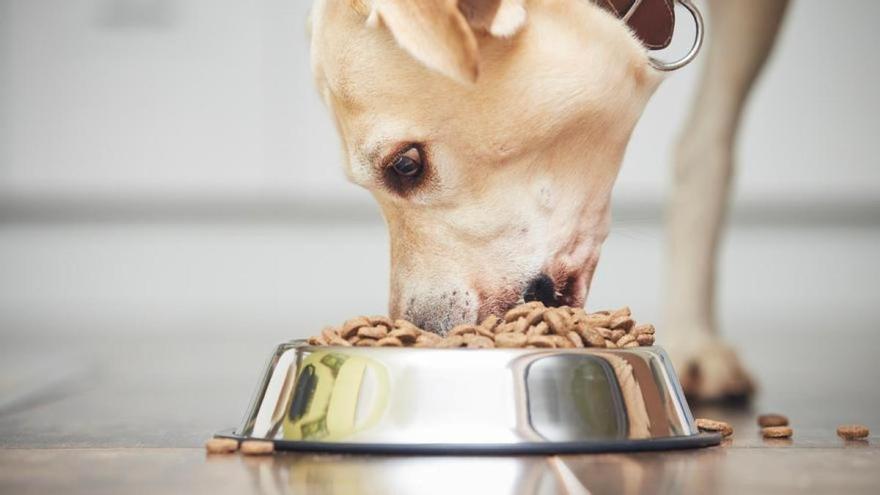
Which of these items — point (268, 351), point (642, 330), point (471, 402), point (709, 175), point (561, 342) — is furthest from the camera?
point (268, 351)

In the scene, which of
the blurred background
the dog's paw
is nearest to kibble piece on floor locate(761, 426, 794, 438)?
the dog's paw

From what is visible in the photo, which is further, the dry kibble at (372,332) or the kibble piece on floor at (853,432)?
the kibble piece on floor at (853,432)

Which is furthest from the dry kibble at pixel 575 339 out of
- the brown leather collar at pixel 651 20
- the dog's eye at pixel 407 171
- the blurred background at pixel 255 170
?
the blurred background at pixel 255 170

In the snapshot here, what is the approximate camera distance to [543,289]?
5.71 feet

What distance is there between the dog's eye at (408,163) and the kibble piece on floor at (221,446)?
0.54 metres

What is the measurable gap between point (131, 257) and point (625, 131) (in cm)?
398

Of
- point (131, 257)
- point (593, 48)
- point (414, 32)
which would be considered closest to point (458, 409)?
point (414, 32)

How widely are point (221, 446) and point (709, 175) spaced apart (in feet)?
5.32

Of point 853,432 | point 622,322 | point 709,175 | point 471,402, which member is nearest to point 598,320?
point 622,322

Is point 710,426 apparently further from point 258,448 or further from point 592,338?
point 258,448

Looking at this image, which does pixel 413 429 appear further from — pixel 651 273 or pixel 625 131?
pixel 651 273

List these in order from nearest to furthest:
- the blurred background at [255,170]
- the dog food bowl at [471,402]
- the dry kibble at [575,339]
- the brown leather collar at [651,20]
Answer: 1. the dog food bowl at [471,402]
2. the dry kibble at [575,339]
3. the brown leather collar at [651,20]
4. the blurred background at [255,170]

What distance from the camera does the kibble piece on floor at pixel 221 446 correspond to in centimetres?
130

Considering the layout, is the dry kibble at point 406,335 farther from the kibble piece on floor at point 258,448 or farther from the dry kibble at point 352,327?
the kibble piece on floor at point 258,448
